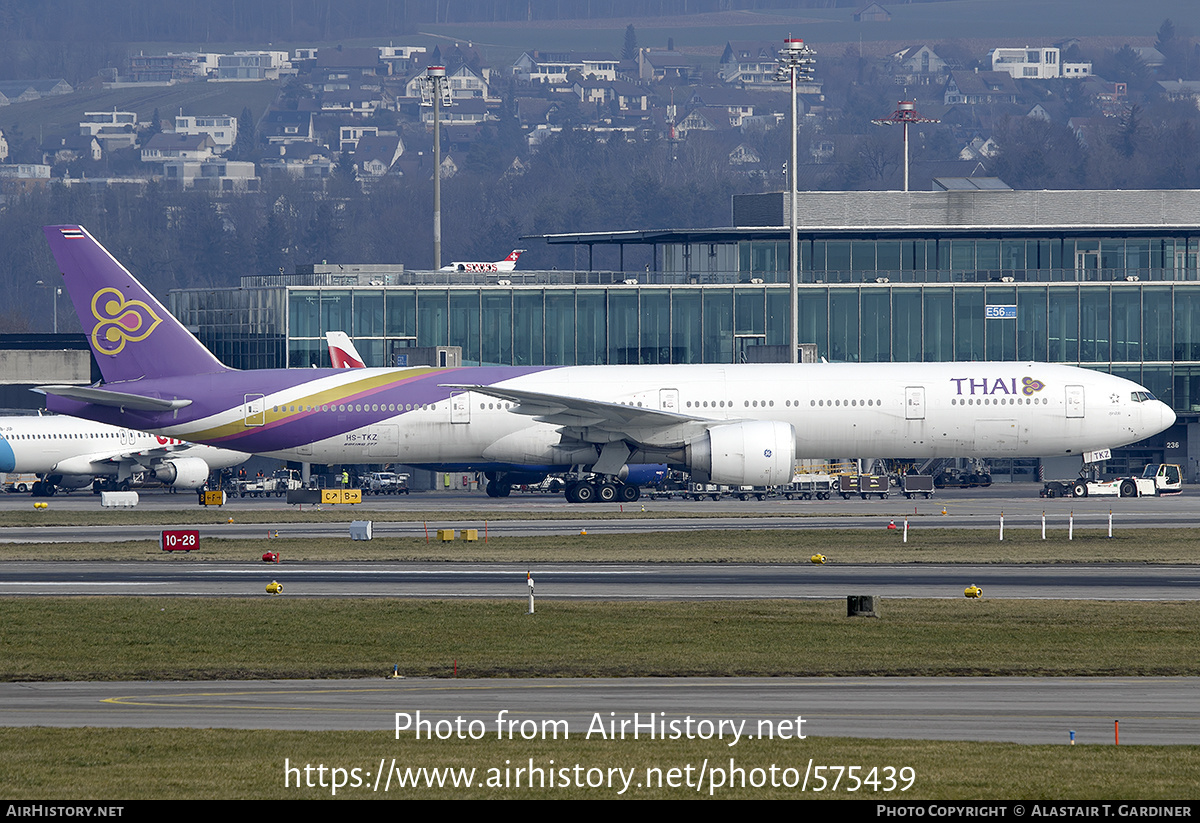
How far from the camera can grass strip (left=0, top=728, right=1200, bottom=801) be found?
1855cm

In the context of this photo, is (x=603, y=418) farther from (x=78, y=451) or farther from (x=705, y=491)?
(x=78, y=451)

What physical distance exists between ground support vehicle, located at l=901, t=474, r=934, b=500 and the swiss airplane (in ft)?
24.7

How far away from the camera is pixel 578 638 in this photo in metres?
30.8

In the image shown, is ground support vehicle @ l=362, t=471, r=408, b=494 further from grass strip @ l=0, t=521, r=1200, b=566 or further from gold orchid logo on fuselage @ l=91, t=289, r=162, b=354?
grass strip @ l=0, t=521, r=1200, b=566

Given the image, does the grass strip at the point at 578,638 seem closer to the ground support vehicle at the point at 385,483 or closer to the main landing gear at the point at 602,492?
the main landing gear at the point at 602,492

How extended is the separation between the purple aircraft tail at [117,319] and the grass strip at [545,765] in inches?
1813

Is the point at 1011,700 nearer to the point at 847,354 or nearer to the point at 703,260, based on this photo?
the point at 847,354

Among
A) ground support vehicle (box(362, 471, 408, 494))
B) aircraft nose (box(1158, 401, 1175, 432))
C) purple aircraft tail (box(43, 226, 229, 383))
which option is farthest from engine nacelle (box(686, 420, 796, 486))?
ground support vehicle (box(362, 471, 408, 494))

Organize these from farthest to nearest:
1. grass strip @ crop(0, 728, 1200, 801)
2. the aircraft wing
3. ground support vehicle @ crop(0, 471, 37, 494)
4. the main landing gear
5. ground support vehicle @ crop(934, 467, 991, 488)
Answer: ground support vehicle @ crop(0, 471, 37, 494), ground support vehicle @ crop(934, 467, 991, 488), the main landing gear, the aircraft wing, grass strip @ crop(0, 728, 1200, 801)

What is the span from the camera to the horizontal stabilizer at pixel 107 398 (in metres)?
63.8

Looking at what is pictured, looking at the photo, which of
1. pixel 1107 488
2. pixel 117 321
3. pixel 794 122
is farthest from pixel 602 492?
pixel 794 122

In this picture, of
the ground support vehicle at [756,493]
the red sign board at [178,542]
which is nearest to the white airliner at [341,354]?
the ground support vehicle at [756,493]

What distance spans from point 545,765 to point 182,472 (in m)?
69.6

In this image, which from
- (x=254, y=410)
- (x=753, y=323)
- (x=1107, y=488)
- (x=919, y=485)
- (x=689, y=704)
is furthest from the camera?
(x=753, y=323)
